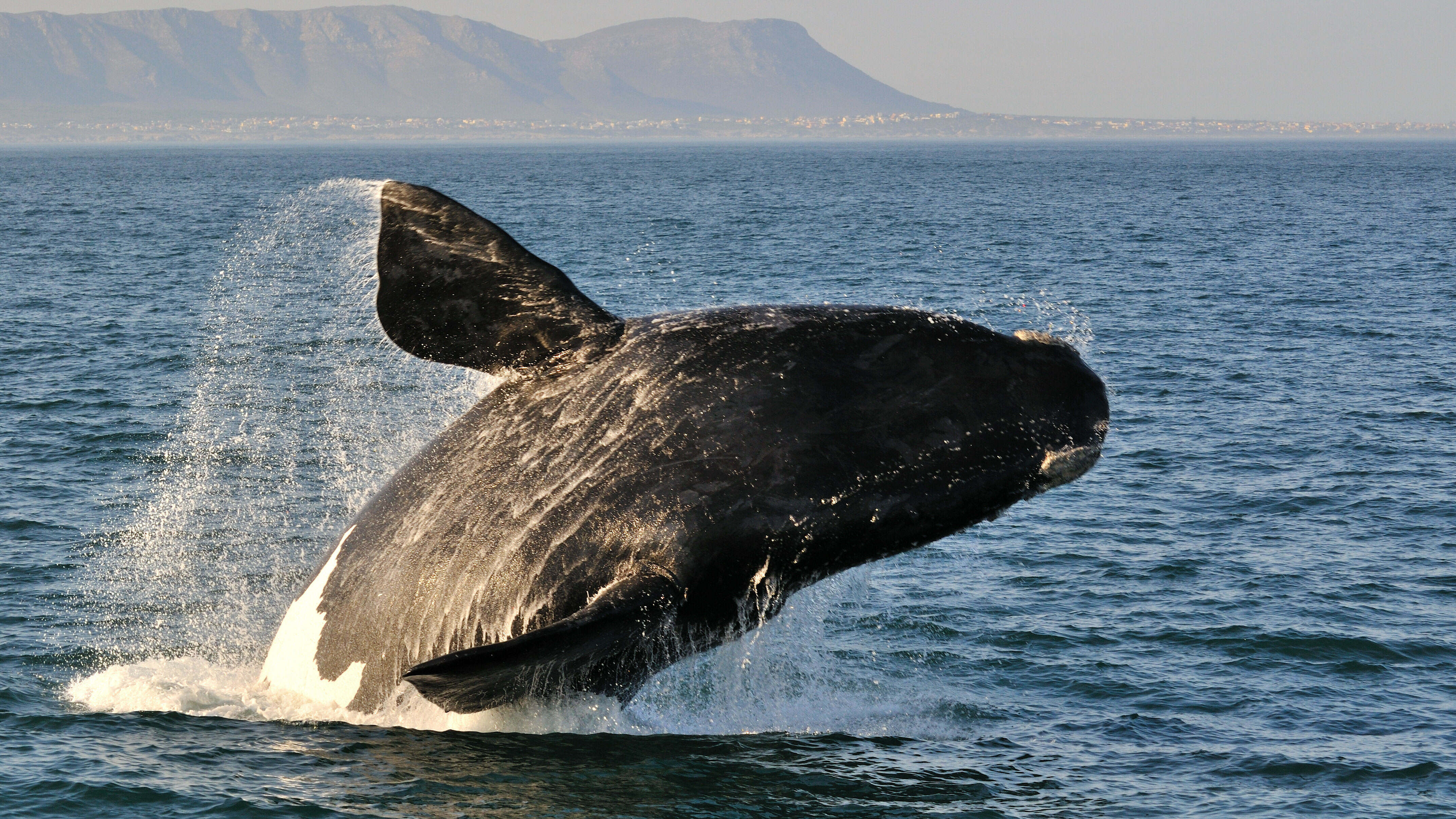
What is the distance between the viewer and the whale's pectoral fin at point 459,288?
8336 mm

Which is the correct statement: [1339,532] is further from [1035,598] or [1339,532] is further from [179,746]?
[179,746]

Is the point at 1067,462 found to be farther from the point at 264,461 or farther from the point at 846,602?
the point at 264,461

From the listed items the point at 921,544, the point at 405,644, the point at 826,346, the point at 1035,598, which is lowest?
the point at 1035,598

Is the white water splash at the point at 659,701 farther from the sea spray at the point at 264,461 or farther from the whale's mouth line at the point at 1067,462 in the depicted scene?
the whale's mouth line at the point at 1067,462

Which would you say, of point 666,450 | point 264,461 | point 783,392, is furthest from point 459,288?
point 264,461

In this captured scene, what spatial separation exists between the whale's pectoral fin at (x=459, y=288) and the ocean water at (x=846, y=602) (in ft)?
1.52

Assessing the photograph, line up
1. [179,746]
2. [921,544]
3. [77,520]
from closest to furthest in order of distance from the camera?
[921,544], [179,746], [77,520]

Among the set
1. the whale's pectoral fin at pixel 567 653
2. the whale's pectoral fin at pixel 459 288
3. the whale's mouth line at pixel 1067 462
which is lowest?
the whale's pectoral fin at pixel 567 653

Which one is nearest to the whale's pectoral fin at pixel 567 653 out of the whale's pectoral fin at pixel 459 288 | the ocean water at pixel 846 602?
the whale's pectoral fin at pixel 459 288

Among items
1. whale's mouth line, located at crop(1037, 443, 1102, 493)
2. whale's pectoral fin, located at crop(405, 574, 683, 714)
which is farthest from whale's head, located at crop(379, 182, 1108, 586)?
whale's pectoral fin, located at crop(405, 574, 683, 714)

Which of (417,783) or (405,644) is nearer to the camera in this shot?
(405,644)

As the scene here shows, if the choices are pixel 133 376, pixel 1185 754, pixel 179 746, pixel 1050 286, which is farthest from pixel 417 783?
pixel 1050 286

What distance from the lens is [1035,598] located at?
58.0 feet

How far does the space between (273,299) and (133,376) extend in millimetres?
13367
